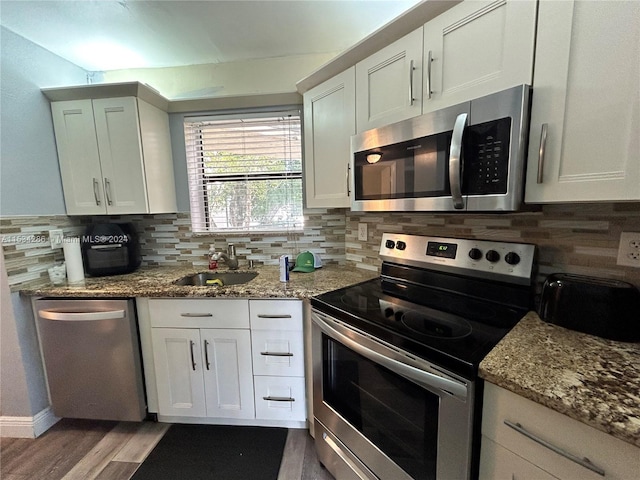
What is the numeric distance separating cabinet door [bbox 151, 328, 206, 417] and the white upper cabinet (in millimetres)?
922

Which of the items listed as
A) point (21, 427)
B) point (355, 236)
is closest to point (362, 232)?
point (355, 236)

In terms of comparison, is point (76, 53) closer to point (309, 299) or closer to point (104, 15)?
point (104, 15)

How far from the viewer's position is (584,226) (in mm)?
1026

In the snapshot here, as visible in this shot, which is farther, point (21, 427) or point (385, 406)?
point (21, 427)

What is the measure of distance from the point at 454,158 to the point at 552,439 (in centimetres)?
85

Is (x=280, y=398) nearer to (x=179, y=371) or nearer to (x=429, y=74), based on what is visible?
(x=179, y=371)

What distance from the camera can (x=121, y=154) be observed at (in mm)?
1835

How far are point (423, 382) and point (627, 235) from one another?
899mm

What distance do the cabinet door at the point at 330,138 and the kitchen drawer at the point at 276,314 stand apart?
68cm

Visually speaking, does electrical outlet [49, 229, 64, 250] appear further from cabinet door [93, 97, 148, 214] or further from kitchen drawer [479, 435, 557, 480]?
kitchen drawer [479, 435, 557, 480]

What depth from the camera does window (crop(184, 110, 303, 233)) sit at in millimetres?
2078

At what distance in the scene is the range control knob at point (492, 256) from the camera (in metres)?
1.20

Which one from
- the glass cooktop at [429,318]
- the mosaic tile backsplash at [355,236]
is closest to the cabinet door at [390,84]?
the mosaic tile backsplash at [355,236]

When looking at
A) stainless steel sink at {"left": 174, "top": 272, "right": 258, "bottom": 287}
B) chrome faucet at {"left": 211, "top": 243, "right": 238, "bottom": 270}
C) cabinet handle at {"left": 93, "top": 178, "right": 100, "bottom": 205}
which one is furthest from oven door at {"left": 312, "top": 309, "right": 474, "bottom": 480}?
cabinet handle at {"left": 93, "top": 178, "right": 100, "bottom": 205}
